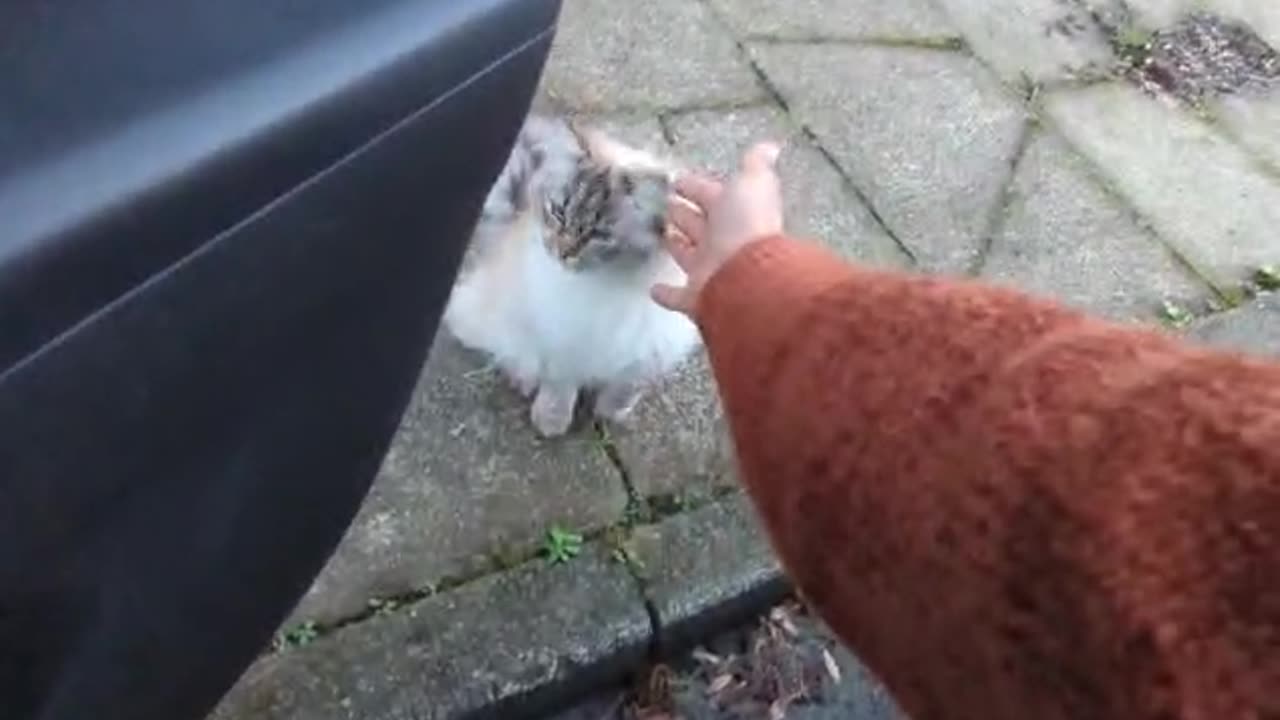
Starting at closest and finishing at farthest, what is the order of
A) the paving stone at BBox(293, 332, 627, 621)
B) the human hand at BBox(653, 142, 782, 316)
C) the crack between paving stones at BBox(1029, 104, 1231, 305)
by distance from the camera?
the human hand at BBox(653, 142, 782, 316) → the paving stone at BBox(293, 332, 627, 621) → the crack between paving stones at BBox(1029, 104, 1231, 305)

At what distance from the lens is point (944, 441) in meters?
0.88

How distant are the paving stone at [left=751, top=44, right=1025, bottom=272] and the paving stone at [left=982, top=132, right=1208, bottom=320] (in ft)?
0.13

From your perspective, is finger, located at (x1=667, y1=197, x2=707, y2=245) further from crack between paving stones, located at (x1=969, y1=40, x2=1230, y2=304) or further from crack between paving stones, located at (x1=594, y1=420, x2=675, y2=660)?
crack between paving stones, located at (x1=969, y1=40, x2=1230, y2=304)

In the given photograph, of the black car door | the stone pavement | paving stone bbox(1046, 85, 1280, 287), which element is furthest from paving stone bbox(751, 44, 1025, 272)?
the black car door

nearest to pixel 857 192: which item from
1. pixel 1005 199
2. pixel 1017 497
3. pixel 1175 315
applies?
pixel 1005 199

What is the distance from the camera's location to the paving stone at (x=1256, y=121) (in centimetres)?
244

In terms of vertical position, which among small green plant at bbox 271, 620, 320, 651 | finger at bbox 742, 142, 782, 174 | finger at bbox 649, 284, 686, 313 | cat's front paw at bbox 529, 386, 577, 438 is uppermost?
finger at bbox 742, 142, 782, 174

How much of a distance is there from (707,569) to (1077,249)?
753 millimetres

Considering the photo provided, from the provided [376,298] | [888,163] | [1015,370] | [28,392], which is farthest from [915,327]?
[888,163]

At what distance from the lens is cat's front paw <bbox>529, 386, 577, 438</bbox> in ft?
6.05

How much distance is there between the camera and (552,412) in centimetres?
185

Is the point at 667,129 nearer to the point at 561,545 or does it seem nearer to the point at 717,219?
the point at 561,545

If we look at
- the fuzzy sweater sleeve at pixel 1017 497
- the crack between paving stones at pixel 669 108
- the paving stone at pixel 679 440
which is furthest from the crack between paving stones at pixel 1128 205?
the fuzzy sweater sleeve at pixel 1017 497

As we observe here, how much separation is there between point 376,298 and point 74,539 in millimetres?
262
